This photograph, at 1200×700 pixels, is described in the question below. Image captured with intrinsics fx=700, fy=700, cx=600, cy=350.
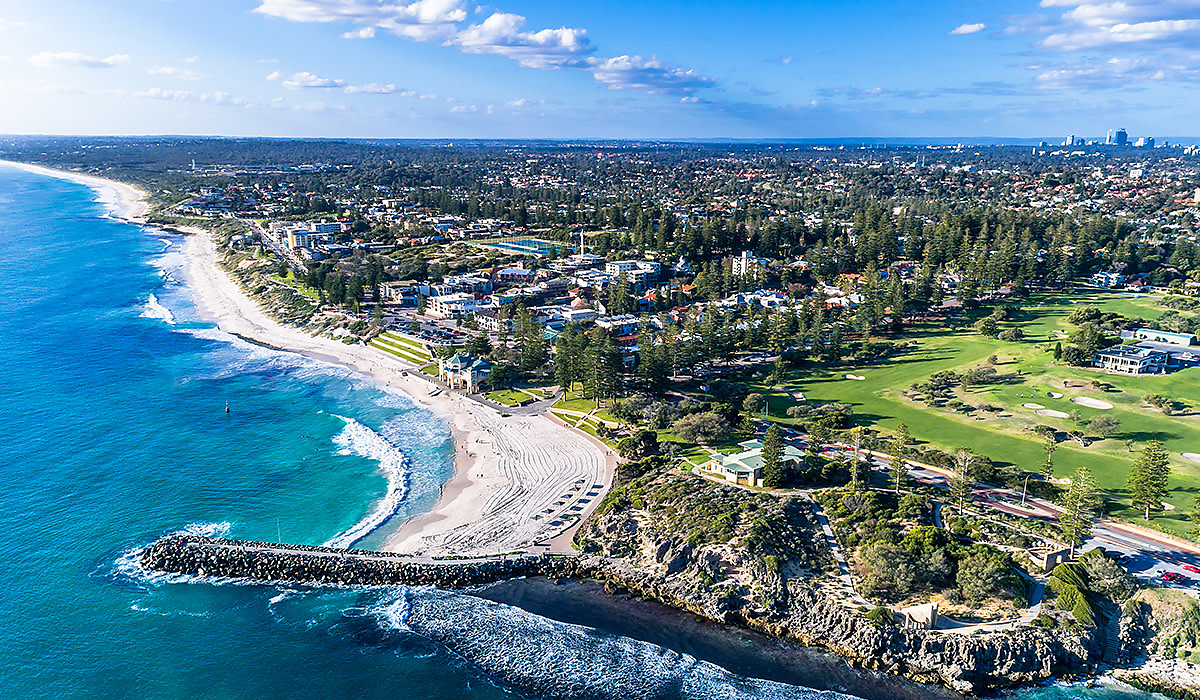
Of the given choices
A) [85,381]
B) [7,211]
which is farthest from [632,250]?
[7,211]

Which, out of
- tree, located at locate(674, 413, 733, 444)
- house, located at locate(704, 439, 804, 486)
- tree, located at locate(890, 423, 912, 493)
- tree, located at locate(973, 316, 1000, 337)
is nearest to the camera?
tree, located at locate(890, 423, 912, 493)

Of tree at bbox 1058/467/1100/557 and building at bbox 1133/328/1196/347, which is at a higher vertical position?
building at bbox 1133/328/1196/347

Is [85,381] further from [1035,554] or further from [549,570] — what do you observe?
[1035,554]

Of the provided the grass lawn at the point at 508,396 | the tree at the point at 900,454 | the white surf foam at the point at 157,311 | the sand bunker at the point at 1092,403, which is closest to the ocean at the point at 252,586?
the grass lawn at the point at 508,396

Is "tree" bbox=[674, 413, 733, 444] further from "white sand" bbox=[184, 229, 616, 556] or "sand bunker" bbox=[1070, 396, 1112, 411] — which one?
"sand bunker" bbox=[1070, 396, 1112, 411]

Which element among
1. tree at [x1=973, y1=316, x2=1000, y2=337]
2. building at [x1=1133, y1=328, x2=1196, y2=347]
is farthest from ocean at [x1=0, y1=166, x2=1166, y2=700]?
building at [x1=1133, y1=328, x2=1196, y2=347]

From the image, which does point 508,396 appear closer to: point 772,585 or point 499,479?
point 499,479
